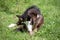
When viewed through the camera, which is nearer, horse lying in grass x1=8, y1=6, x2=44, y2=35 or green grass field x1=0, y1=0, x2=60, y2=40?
green grass field x1=0, y1=0, x2=60, y2=40

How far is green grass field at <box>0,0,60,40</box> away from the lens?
857 centimetres

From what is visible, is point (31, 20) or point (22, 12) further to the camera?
point (22, 12)

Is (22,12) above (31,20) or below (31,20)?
below

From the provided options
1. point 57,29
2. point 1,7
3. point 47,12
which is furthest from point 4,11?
point 57,29

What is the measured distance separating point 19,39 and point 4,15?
89.5 inches

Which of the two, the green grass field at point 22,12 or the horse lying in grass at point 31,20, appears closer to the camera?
the green grass field at point 22,12

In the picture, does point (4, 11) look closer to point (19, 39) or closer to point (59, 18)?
point (59, 18)

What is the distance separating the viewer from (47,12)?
1125 centimetres

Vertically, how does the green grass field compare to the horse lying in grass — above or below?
below

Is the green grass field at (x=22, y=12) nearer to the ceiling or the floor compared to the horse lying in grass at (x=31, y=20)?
nearer to the floor

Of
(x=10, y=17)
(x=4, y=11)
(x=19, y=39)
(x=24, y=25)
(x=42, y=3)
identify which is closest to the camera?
(x=19, y=39)

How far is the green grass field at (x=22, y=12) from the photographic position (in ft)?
28.1

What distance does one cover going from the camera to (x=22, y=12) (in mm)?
10852

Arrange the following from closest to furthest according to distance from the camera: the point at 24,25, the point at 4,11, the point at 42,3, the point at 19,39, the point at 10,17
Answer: the point at 19,39 < the point at 24,25 < the point at 10,17 < the point at 4,11 < the point at 42,3
